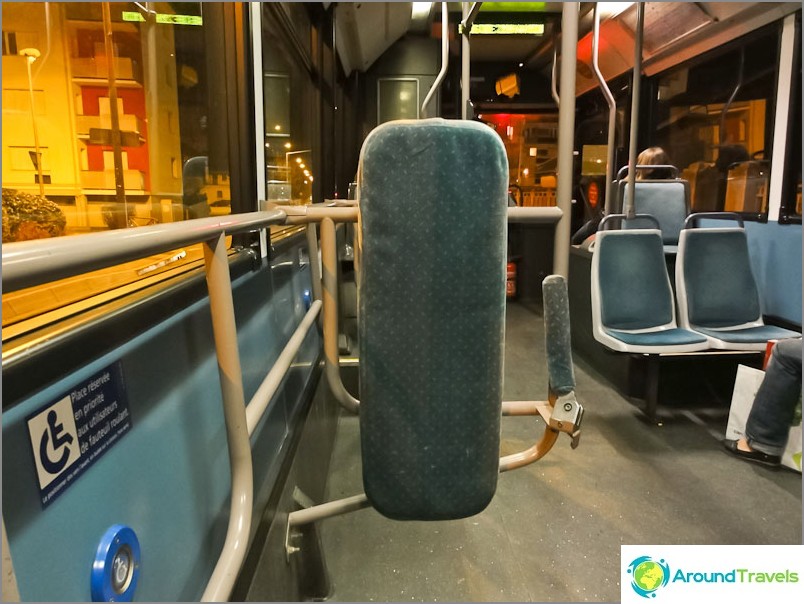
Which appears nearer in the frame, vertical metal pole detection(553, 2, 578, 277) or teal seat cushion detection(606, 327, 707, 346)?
vertical metal pole detection(553, 2, 578, 277)

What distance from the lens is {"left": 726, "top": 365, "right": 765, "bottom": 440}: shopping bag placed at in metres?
2.84

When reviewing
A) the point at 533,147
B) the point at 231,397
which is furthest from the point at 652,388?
the point at 533,147

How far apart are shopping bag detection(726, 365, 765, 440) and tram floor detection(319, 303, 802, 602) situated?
13cm

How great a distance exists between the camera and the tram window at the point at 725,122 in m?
3.96

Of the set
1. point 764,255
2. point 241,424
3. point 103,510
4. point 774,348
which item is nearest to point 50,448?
point 103,510

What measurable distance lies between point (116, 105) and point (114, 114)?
3 cm

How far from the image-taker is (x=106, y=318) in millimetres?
833

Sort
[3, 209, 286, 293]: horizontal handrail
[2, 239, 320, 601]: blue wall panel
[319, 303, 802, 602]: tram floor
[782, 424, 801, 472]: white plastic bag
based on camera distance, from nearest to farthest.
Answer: [3, 209, 286, 293]: horizontal handrail, [2, 239, 320, 601]: blue wall panel, [319, 303, 802, 602]: tram floor, [782, 424, 801, 472]: white plastic bag

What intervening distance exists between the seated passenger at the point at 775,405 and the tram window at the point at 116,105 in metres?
2.64

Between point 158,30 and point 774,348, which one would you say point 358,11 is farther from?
point 774,348

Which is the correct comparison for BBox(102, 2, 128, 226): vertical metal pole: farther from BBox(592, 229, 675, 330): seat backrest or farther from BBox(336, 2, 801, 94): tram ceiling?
BBox(336, 2, 801, 94): tram ceiling

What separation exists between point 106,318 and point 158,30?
1.41 metres

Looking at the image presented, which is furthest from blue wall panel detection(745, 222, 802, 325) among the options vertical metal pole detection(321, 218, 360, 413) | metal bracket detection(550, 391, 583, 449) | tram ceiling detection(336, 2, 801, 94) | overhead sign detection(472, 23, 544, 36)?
overhead sign detection(472, 23, 544, 36)

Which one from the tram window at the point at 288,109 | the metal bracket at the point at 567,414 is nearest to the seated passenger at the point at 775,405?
the metal bracket at the point at 567,414
